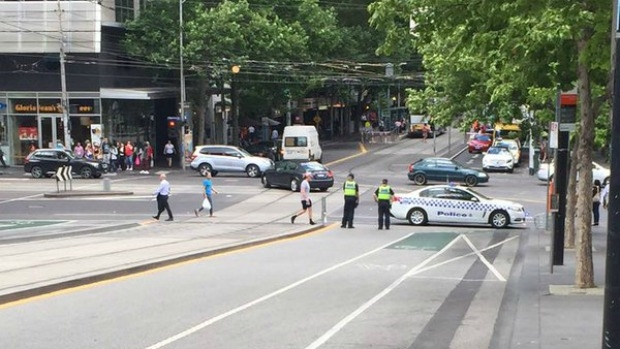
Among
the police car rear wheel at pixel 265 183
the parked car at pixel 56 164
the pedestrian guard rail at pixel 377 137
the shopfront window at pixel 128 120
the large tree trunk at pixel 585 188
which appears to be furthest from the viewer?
the pedestrian guard rail at pixel 377 137

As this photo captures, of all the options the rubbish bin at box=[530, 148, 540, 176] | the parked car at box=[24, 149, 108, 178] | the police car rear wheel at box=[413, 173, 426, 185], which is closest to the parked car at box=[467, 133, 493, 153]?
the rubbish bin at box=[530, 148, 540, 176]

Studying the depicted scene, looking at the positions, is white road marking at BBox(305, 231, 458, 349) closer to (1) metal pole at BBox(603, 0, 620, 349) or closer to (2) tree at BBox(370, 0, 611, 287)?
(2) tree at BBox(370, 0, 611, 287)

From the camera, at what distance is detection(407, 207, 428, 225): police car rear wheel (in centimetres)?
2722

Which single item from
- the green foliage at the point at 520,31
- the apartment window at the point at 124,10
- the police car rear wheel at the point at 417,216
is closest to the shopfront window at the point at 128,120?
the apartment window at the point at 124,10

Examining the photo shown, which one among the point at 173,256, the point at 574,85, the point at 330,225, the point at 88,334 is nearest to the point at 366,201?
the point at 330,225

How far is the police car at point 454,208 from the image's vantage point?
26734 mm

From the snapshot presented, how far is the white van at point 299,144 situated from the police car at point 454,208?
24031 mm

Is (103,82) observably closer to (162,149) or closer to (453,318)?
(162,149)

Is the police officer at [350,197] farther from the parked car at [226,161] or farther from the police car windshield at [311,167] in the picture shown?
the parked car at [226,161]

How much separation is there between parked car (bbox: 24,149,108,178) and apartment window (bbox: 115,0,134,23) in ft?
37.7

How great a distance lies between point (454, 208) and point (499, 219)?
62.5 inches

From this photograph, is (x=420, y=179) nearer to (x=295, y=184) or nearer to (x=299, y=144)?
(x=295, y=184)

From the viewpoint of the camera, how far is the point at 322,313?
10617mm

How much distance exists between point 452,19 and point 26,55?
136ft
